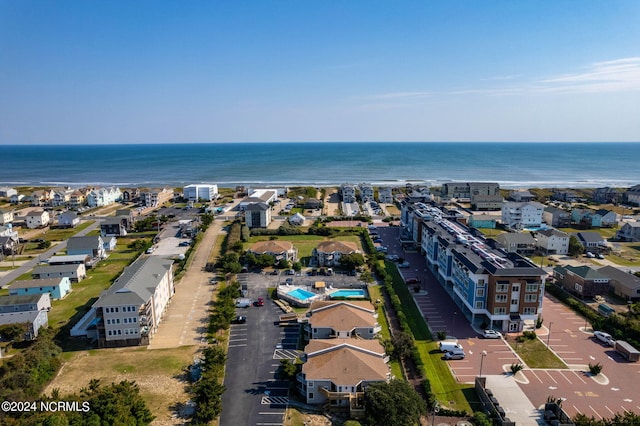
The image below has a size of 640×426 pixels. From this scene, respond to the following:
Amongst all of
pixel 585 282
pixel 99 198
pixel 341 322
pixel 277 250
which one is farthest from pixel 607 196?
pixel 99 198

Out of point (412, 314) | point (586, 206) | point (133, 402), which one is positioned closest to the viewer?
point (133, 402)

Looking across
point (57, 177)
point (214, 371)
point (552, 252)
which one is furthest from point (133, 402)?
point (57, 177)

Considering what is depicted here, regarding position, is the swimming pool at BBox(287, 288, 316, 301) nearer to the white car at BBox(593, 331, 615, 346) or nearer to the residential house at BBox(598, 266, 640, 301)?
the white car at BBox(593, 331, 615, 346)

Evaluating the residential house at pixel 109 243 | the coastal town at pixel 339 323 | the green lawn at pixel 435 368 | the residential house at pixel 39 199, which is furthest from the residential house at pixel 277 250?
the residential house at pixel 39 199

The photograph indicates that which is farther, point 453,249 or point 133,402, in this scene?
point 453,249

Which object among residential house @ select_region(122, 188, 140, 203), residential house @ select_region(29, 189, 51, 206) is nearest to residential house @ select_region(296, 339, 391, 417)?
residential house @ select_region(122, 188, 140, 203)

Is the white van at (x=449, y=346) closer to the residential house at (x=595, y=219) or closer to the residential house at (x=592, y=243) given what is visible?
the residential house at (x=592, y=243)

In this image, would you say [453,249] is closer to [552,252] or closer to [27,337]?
[552,252]
